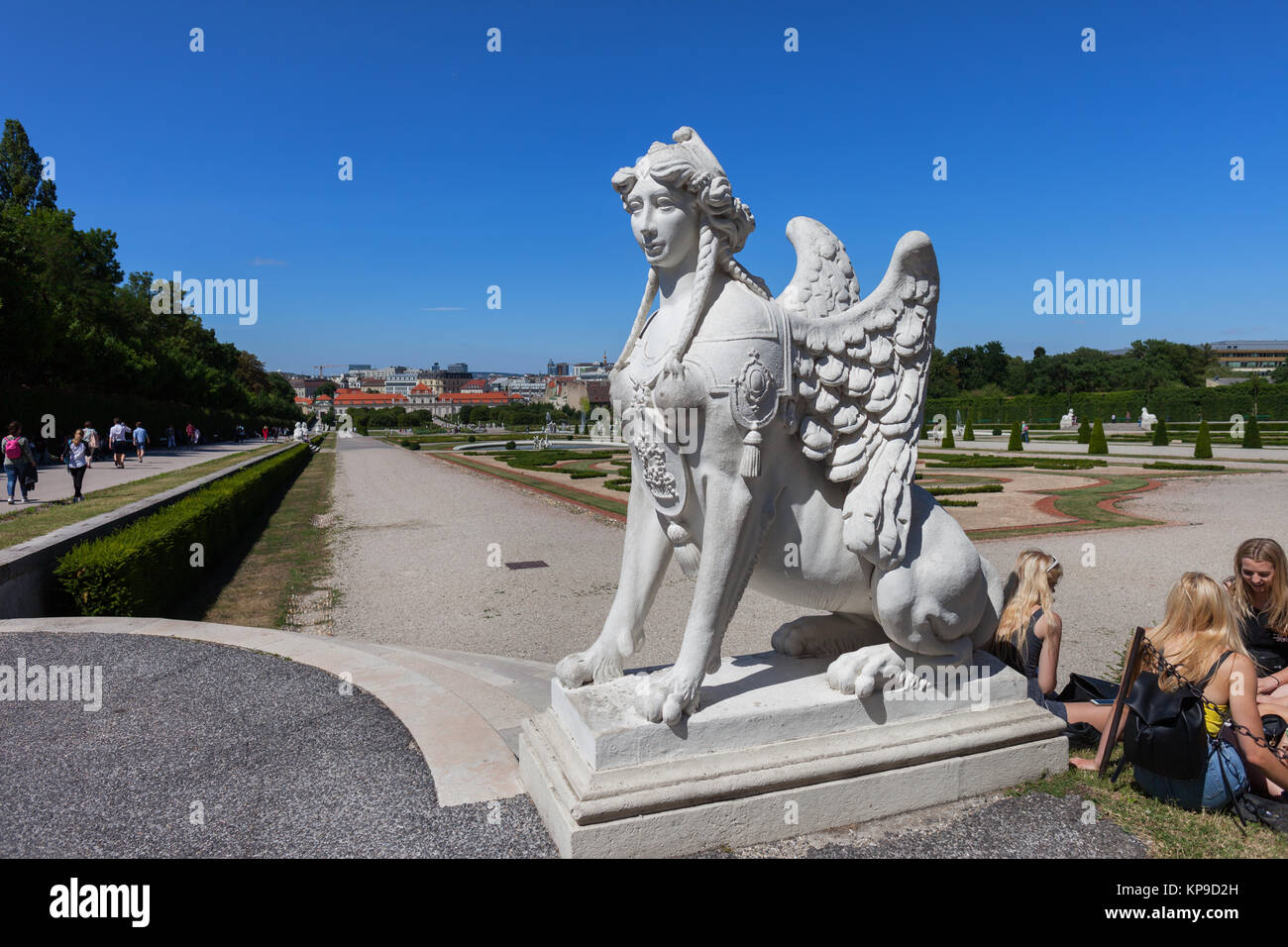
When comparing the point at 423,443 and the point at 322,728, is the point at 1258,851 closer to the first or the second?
the point at 322,728

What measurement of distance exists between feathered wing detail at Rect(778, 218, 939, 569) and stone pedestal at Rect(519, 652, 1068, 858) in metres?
0.75

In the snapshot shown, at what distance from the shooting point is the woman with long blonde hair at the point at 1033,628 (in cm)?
449

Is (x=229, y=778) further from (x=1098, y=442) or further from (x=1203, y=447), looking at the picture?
(x=1098, y=442)

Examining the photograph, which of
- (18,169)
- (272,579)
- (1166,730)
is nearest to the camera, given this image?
(1166,730)

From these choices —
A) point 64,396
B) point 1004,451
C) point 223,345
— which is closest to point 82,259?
point 64,396

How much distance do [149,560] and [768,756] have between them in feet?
24.8

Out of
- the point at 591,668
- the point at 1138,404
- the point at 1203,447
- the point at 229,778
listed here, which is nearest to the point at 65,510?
the point at 229,778

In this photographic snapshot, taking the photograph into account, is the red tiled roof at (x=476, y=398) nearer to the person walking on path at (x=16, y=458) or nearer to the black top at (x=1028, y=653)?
the person walking on path at (x=16, y=458)

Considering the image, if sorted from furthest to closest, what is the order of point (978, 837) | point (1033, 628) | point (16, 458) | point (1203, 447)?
1. point (1203, 447)
2. point (16, 458)
3. point (1033, 628)
4. point (978, 837)

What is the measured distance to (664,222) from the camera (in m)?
3.10

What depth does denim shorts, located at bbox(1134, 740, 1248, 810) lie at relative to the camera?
3.32 metres

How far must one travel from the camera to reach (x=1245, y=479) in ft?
67.3

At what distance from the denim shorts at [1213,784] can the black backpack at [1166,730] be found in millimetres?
42

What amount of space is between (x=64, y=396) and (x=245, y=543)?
73.4ft
